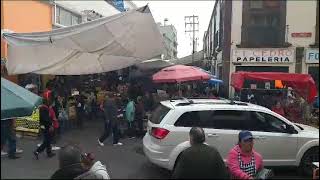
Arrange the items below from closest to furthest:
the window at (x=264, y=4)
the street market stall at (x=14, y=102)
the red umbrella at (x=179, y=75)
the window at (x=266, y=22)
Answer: the street market stall at (x=14, y=102) → the window at (x=264, y=4) → the window at (x=266, y=22) → the red umbrella at (x=179, y=75)

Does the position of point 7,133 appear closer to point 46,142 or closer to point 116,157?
point 46,142

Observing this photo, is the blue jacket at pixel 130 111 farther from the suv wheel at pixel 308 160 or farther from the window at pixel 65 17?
the window at pixel 65 17

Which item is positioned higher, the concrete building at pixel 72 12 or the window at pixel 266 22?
the concrete building at pixel 72 12

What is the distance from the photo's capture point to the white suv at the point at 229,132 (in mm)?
7723

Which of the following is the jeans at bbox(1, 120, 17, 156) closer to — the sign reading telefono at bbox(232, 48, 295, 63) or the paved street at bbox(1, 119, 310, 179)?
the paved street at bbox(1, 119, 310, 179)

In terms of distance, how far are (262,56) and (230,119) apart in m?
11.3

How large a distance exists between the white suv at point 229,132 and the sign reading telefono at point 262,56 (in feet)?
35.1

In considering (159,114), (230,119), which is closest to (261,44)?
(230,119)

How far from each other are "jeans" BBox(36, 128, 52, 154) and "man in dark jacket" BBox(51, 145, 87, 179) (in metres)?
3.57

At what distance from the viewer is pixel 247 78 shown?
12.3 meters

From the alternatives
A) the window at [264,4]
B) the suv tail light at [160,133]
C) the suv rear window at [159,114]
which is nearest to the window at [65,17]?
the window at [264,4]

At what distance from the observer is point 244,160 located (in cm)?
457

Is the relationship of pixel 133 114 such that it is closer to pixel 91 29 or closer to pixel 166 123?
pixel 91 29

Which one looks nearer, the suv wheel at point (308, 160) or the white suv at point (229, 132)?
the white suv at point (229, 132)
